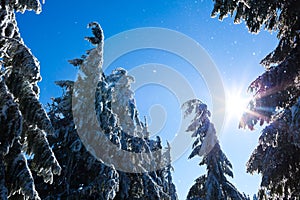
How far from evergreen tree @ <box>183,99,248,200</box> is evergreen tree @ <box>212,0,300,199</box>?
9.18m

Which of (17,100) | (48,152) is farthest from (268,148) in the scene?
(17,100)

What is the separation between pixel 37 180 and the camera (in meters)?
15.1

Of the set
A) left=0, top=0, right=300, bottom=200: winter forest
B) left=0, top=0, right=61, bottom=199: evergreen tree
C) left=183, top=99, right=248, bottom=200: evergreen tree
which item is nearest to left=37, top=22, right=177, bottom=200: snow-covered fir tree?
left=0, top=0, right=300, bottom=200: winter forest

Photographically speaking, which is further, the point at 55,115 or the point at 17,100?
the point at 55,115

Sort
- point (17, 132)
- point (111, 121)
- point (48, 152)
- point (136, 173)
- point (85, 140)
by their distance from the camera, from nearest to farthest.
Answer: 1. point (17, 132)
2. point (48, 152)
3. point (85, 140)
4. point (111, 121)
5. point (136, 173)

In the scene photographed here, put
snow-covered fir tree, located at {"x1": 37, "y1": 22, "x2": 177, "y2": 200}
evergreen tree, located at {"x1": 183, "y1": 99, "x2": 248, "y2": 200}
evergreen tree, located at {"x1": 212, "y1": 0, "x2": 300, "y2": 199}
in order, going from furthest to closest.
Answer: evergreen tree, located at {"x1": 183, "y1": 99, "x2": 248, "y2": 200}
snow-covered fir tree, located at {"x1": 37, "y1": 22, "x2": 177, "y2": 200}
evergreen tree, located at {"x1": 212, "y1": 0, "x2": 300, "y2": 199}

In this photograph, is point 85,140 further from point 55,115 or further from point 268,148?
point 268,148

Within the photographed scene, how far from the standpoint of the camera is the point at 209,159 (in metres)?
17.4

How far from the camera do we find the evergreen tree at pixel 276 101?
264 inches

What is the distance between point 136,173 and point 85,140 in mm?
3956

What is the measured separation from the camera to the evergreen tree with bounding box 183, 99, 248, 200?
54.1ft

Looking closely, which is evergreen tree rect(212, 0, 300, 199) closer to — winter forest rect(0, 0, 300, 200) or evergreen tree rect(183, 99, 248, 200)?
winter forest rect(0, 0, 300, 200)

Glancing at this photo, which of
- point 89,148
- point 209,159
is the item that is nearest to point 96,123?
point 89,148

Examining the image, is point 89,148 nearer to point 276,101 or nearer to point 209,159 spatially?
point 209,159
